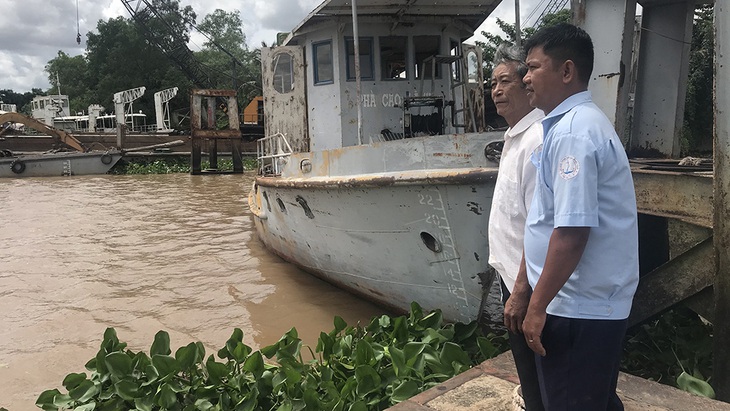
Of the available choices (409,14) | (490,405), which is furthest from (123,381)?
(409,14)

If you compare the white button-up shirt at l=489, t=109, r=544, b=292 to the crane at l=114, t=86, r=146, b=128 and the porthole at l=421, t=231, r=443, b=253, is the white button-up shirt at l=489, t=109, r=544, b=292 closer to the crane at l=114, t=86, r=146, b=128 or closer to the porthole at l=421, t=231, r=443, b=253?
the porthole at l=421, t=231, r=443, b=253

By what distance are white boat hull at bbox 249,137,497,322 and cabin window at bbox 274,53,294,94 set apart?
163cm

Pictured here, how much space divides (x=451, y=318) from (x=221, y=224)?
7041 mm

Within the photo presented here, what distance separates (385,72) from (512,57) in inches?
160

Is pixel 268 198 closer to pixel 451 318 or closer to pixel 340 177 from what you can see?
pixel 340 177

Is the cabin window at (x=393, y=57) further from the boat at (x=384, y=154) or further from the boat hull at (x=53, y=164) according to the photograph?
the boat hull at (x=53, y=164)

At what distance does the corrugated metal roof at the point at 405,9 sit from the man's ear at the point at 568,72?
399 cm

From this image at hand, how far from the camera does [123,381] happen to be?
119 inches

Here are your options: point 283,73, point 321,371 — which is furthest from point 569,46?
point 283,73

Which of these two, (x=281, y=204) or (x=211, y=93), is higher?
(x=211, y=93)

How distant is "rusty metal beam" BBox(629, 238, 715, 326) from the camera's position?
9.70ft

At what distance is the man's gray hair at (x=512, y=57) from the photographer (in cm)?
193

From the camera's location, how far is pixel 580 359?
1.45 meters

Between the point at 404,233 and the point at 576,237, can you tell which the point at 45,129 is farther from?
the point at 576,237
